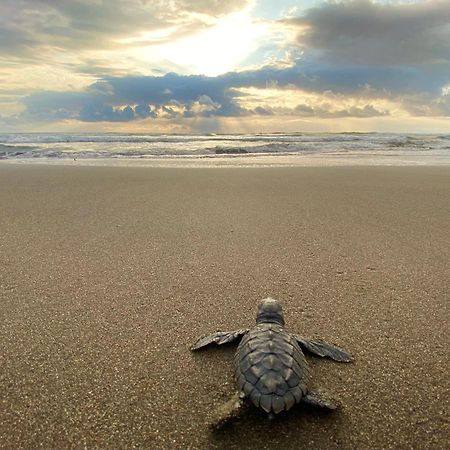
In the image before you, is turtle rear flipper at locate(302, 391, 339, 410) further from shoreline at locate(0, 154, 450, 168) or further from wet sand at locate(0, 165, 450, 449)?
shoreline at locate(0, 154, 450, 168)

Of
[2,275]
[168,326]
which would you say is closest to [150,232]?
[2,275]

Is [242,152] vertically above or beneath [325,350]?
above

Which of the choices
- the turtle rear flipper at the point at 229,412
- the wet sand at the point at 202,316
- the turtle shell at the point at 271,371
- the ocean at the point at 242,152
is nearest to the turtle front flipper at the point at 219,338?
the wet sand at the point at 202,316

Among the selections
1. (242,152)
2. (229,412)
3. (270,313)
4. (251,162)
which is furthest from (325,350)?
(242,152)

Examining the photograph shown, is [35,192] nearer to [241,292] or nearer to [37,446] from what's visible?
[241,292]

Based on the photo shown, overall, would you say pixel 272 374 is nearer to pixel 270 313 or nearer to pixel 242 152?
pixel 270 313
